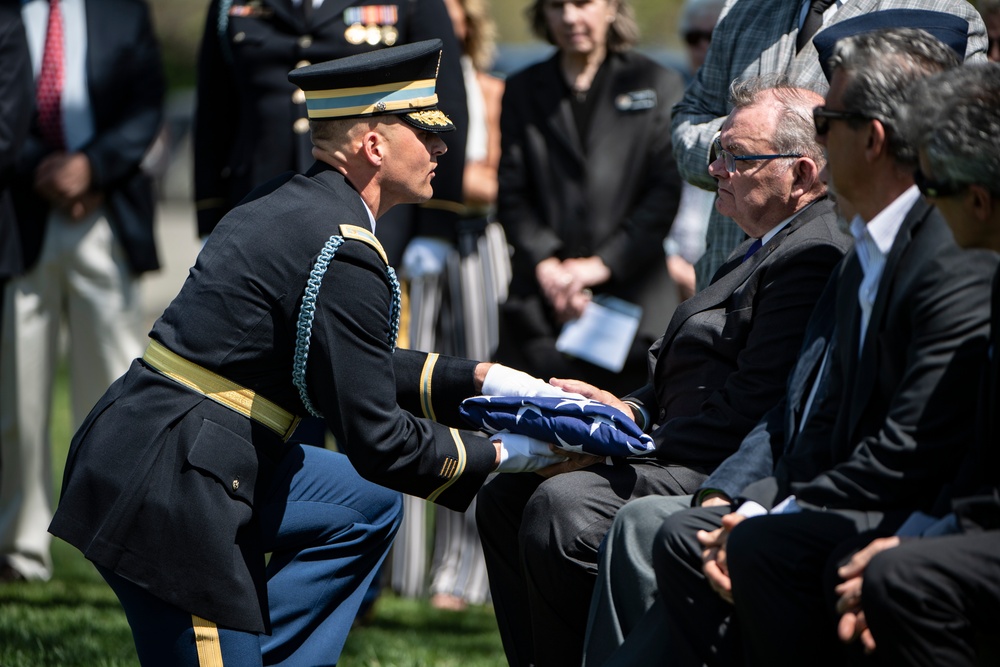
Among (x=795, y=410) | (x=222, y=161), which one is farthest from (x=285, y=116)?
(x=795, y=410)

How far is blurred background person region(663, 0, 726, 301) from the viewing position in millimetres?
7043

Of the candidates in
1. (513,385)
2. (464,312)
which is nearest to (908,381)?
(513,385)

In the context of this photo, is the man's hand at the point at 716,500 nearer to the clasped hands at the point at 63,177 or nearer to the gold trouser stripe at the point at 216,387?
the gold trouser stripe at the point at 216,387

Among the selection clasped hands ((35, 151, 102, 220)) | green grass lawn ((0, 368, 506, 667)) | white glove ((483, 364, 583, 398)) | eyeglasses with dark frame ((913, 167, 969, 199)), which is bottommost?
green grass lawn ((0, 368, 506, 667))

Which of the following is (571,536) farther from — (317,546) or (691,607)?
(317,546)

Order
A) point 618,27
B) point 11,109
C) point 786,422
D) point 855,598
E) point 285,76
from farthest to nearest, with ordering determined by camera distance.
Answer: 1. point 618,27
2. point 11,109
3. point 285,76
4. point 786,422
5. point 855,598

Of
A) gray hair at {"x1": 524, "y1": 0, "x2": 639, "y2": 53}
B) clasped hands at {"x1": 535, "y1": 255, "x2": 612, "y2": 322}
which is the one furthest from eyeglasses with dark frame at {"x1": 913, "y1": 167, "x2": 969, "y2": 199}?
gray hair at {"x1": 524, "y1": 0, "x2": 639, "y2": 53}

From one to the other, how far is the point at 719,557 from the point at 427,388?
1.21 meters

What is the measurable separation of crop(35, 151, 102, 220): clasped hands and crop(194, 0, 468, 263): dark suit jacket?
629 mm

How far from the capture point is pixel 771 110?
397 cm

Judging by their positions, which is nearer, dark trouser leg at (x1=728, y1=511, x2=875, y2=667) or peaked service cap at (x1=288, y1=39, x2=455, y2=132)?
dark trouser leg at (x1=728, y1=511, x2=875, y2=667)

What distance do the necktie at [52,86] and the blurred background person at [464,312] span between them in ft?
5.75

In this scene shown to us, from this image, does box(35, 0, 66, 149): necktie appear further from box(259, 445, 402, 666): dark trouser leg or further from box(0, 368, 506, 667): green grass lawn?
box(259, 445, 402, 666): dark trouser leg

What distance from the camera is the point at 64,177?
6391 millimetres
